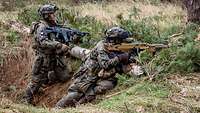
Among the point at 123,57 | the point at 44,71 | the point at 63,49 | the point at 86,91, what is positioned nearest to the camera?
the point at 123,57

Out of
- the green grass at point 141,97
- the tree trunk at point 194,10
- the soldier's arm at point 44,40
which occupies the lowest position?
the green grass at point 141,97

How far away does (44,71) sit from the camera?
10688 millimetres

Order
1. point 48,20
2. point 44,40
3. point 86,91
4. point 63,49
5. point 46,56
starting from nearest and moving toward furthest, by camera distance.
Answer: point 86,91 → point 44,40 → point 63,49 → point 48,20 → point 46,56

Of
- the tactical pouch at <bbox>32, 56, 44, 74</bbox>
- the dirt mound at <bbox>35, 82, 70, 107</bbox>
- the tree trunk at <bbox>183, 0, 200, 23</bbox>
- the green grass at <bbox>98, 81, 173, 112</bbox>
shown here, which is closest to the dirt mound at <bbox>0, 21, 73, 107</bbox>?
the dirt mound at <bbox>35, 82, 70, 107</bbox>

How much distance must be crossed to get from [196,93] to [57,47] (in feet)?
10.4

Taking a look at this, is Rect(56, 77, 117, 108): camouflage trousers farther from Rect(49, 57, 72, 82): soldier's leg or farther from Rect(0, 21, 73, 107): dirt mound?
Rect(49, 57, 72, 82): soldier's leg

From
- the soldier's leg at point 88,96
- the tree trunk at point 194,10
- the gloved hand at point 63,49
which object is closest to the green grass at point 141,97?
the soldier's leg at point 88,96

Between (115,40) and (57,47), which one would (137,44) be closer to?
(115,40)

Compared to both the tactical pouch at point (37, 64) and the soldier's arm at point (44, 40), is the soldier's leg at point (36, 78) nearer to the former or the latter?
the tactical pouch at point (37, 64)

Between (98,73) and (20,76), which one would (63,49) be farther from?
(20,76)

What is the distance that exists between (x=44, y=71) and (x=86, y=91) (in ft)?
5.03

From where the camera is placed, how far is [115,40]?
9305 mm

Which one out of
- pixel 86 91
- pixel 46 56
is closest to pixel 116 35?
pixel 86 91

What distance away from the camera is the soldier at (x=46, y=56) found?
1013cm
